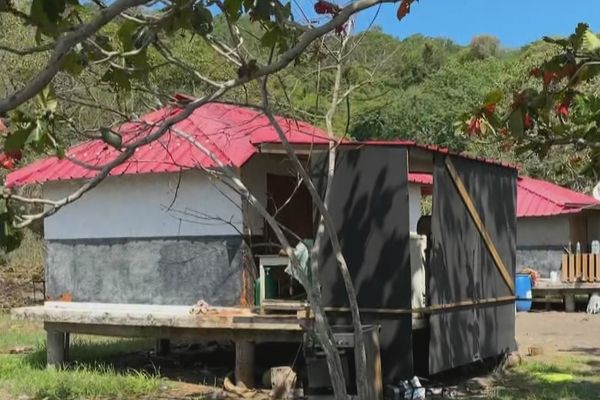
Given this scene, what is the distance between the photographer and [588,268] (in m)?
20.8

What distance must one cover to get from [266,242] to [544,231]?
42.7 feet

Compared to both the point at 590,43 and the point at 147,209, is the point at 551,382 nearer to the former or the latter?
the point at 147,209

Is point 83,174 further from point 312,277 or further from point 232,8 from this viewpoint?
point 232,8

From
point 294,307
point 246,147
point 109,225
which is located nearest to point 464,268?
point 294,307

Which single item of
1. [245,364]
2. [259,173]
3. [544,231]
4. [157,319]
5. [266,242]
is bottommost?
[245,364]

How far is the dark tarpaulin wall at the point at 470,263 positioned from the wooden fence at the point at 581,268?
9593 mm

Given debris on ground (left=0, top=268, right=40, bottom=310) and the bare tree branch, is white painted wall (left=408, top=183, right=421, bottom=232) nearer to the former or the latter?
debris on ground (left=0, top=268, right=40, bottom=310)

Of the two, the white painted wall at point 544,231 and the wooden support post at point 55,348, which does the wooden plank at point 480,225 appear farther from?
the white painted wall at point 544,231

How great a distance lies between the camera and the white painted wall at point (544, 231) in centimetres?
2167

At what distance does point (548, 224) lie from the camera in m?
21.9

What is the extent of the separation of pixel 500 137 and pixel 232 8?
3.24m

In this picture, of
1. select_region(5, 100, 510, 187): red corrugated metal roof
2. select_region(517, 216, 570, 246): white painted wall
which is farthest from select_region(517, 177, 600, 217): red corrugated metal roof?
select_region(5, 100, 510, 187): red corrugated metal roof

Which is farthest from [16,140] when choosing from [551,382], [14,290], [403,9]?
[14,290]

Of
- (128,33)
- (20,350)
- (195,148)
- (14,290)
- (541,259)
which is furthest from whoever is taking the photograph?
(541,259)
